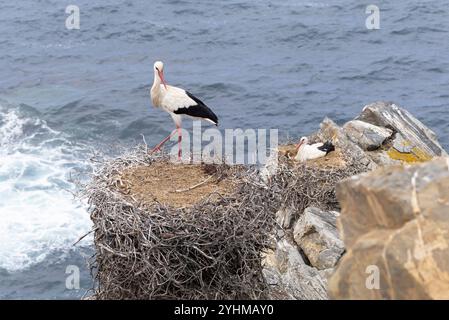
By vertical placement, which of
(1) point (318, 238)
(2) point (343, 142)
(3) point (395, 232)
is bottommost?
(1) point (318, 238)

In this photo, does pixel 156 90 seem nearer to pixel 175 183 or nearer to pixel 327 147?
pixel 175 183

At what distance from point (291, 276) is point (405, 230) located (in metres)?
8.40

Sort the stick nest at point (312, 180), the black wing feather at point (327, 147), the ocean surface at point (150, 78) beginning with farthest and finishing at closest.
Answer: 1. the ocean surface at point (150, 78)
2. the black wing feather at point (327, 147)
3. the stick nest at point (312, 180)

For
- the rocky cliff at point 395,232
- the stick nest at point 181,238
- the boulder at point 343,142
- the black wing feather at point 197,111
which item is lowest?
the boulder at point 343,142

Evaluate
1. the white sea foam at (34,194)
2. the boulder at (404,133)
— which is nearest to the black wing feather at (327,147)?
the boulder at (404,133)

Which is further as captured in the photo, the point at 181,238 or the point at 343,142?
the point at 343,142

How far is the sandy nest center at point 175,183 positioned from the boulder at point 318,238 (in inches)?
161

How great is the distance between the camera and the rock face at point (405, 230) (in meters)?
7.07

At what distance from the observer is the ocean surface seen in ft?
90.9

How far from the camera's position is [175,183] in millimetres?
12688

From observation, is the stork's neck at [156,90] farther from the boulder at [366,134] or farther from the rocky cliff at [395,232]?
the boulder at [366,134]

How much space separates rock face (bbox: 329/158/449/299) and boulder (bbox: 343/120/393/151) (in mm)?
13928

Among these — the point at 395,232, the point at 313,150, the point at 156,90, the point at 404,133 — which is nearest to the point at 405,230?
the point at 395,232
